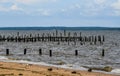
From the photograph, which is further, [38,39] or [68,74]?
[38,39]

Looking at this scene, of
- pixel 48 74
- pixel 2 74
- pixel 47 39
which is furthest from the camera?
pixel 47 39

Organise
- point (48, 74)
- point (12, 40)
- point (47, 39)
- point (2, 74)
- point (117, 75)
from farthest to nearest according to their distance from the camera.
→ point (47, 39)
point (12, 40)
point (117, 75)
point (48, 74)
point (2, 74)

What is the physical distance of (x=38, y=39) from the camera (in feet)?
370

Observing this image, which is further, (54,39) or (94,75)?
(54,39)

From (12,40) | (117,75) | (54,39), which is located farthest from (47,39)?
(117,75)

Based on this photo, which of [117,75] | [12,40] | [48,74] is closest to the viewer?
[48,74]

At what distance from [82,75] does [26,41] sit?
284 ft

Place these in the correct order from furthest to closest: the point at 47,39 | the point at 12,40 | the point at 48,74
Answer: the point at 47,39, the point at 12,40, the point at 48,74

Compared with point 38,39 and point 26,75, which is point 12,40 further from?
point 26,75

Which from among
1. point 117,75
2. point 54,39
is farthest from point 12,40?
point 117,75

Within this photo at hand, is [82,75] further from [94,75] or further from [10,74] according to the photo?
[10,74]

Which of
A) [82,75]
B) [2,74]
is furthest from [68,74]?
[2,74]

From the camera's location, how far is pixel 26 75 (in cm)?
2294

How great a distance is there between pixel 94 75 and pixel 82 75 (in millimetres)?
1189
